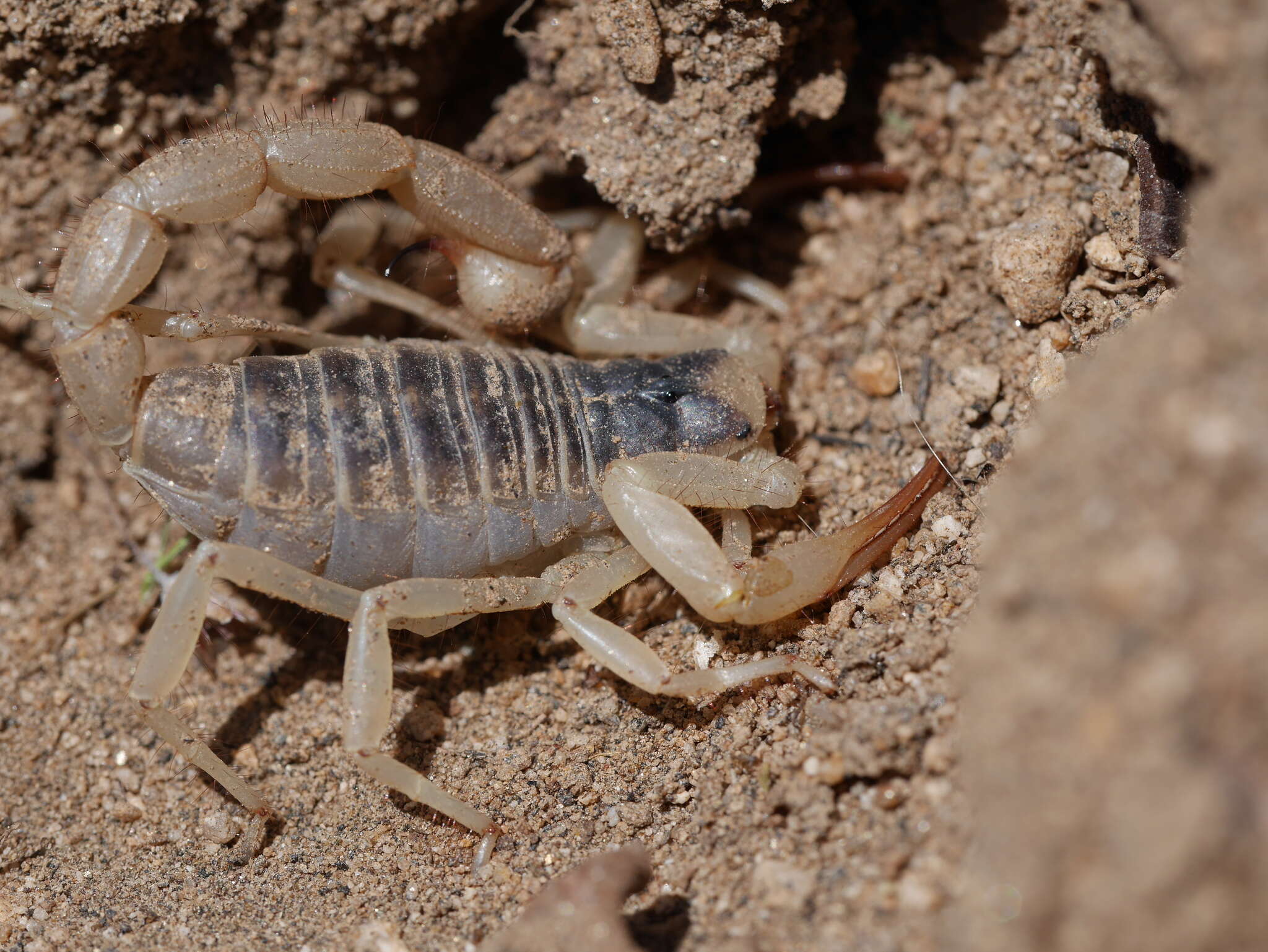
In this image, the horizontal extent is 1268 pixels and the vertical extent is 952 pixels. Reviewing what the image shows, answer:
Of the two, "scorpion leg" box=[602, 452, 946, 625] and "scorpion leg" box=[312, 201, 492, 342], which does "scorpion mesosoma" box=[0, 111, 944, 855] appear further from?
"scorpion leg" box=[312, 201, 492, 342]

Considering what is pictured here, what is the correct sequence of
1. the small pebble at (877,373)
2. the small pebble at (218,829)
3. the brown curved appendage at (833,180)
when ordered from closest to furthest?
the small pebble at (218,829), the small pebble at (877,373), the brown curved appendage at (833,180)

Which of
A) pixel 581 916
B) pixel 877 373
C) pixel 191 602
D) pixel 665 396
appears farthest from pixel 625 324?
pixel 581 916

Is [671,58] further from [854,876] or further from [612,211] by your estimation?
[854,876]

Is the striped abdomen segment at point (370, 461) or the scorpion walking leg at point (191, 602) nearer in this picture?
the scorpion walking leg at point (191, 602)

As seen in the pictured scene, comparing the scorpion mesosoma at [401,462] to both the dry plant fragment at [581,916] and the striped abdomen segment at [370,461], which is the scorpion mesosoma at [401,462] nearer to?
the striped abdomen segment at [370,461]

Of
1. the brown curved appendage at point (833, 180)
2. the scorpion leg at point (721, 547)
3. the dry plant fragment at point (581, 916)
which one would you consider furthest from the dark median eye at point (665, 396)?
the dry plant fragment at point (581, 916)

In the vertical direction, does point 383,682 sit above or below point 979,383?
below

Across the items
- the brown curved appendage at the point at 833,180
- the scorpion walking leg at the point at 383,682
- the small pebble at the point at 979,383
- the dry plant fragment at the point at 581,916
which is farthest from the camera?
the brown curved appendage at the point at 833,180

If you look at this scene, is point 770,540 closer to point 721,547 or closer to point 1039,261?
point 721,547
